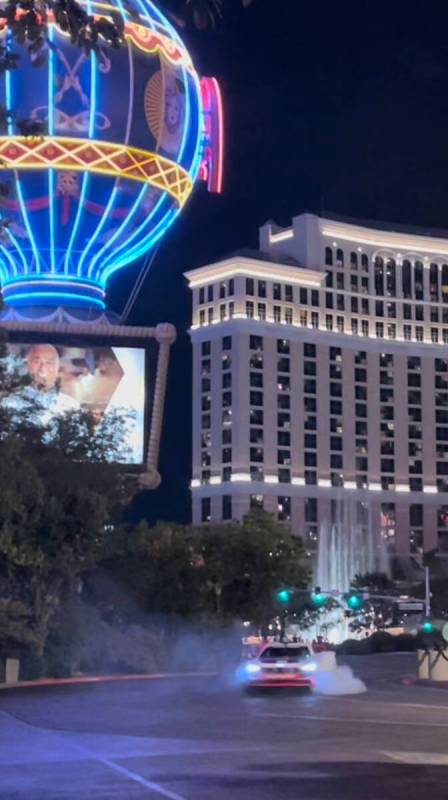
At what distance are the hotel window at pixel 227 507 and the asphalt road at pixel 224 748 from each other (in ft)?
294

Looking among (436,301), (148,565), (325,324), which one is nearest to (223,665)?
(148,565)

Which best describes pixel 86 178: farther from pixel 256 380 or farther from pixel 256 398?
pixel 256 380

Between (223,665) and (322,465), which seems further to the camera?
(322,465)

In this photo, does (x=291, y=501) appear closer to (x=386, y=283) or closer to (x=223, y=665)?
(x=386, y=283)

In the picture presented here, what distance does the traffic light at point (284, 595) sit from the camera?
45.3 m

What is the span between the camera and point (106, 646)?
3931 centimetres

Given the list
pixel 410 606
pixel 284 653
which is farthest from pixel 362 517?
pixel 284 653

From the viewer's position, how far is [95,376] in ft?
160

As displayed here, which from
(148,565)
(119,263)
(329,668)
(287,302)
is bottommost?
(329,668)

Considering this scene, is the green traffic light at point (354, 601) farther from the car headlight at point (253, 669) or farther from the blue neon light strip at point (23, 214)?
the car headlight at point (253, 669)

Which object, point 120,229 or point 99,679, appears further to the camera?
point 120,229

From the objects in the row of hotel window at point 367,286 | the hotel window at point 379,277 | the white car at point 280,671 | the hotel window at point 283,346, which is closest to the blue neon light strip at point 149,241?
the white car at point 280,671

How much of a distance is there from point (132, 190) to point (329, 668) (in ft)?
68.4

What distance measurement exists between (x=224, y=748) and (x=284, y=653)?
11.1m
